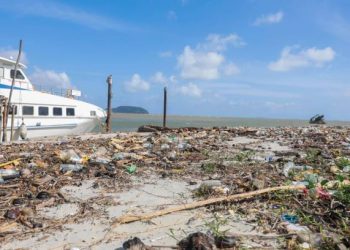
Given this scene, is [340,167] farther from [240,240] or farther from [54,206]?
[54,206]

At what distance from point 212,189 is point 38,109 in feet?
57.0

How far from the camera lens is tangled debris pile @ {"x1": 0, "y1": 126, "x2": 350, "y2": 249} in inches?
151

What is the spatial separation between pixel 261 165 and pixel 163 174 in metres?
1.96

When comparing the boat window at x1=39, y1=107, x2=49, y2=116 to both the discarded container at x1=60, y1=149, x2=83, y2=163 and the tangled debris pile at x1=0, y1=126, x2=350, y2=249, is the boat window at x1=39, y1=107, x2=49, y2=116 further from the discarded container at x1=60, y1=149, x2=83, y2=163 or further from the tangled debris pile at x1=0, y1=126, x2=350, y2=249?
the discarded container at x1=60, y1=149, x2=83, y2=163

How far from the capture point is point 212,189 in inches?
211

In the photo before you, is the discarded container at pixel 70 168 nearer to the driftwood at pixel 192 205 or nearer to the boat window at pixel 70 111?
the driftwood at pixel 192 205

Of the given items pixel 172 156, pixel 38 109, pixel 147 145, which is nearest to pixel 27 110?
pixel 38 109

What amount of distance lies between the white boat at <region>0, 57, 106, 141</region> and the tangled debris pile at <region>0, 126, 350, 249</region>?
39.0 ft

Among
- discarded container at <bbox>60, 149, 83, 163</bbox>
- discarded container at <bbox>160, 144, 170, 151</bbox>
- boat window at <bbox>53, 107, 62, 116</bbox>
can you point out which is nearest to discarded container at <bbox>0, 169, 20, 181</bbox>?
discarded container at <bbox>60, 149, 83, 163</bbox>

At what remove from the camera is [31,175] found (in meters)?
6.56

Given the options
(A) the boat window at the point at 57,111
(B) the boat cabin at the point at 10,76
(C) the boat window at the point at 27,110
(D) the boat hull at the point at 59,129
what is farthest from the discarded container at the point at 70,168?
(A) the boat window at the point at 57,111

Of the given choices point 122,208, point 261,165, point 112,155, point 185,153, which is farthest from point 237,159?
point 122,208

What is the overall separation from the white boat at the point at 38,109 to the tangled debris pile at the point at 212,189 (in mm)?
11880

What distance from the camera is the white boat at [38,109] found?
20.2 m
